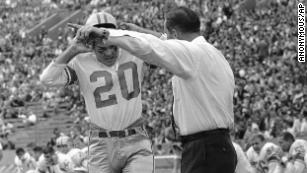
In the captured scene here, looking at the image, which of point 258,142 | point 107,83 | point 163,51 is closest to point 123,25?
point 107,83

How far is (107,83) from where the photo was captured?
612 cm

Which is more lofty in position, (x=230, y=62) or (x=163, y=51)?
(x=163, y=51)

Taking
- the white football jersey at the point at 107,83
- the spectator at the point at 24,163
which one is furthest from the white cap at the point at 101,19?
the spectator at the point at 24,163

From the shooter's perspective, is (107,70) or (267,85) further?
(267,85)

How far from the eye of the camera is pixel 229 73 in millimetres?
4852

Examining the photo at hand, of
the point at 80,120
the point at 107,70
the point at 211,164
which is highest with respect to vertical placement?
the point at 107,70

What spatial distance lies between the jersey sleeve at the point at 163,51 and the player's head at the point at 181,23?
278 millimetres

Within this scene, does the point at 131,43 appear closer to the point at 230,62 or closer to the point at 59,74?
the point at 59,74

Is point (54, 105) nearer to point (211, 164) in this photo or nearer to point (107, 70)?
point (107, 70)

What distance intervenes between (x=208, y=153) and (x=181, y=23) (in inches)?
34.4

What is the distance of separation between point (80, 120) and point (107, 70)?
702 inches

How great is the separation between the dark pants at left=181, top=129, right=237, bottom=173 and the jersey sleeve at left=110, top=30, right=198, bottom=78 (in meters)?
0.46

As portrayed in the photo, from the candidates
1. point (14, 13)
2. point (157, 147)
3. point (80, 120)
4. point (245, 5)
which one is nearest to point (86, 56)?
point (157, 147)

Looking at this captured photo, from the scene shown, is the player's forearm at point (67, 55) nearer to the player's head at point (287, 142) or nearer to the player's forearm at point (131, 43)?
the player's forearm at point (131, 43)
